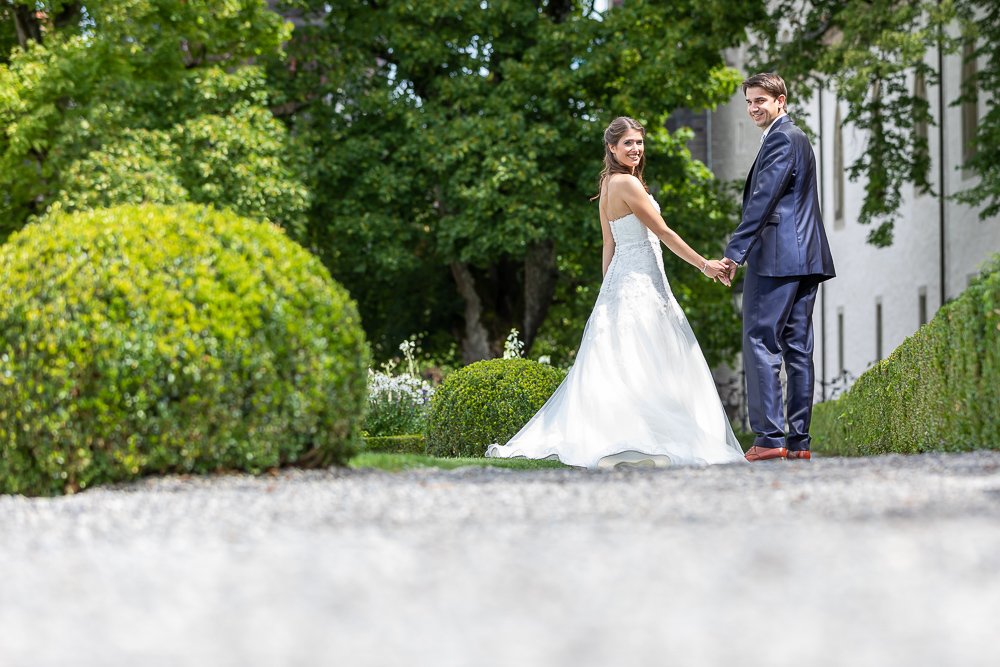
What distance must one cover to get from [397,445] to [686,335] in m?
4.64

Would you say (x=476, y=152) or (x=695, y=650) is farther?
(x=476, y=152)

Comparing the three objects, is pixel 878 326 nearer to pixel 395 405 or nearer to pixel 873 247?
pixel 873 247

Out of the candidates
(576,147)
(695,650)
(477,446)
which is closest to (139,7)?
(576,147)

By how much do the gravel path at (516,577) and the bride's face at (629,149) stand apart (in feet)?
11.3

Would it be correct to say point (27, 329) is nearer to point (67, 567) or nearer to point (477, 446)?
point (67, 567)

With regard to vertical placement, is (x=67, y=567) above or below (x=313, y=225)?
below

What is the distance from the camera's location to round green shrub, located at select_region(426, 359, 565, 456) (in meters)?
8.49

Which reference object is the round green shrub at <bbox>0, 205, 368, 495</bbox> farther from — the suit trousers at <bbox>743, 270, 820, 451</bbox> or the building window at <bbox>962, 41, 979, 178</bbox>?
the building window at <bbox>962, 41, 979, 178</bbox>

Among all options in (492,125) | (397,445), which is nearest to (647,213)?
(397,445)

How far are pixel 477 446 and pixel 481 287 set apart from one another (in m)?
11.7

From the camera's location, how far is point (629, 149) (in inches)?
273

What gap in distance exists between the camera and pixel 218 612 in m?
2.43

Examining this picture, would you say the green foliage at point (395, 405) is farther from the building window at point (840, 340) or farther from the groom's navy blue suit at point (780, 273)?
the building window at point (840, 340)

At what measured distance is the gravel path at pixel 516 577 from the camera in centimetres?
215
